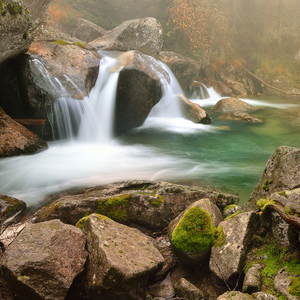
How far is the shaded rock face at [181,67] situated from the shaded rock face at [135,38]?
8.50ft

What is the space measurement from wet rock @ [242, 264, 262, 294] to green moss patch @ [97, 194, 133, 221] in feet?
6.40

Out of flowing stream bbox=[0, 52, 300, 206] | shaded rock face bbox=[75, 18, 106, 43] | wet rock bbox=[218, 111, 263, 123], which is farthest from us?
shaded rock face bbox=[75, 18, 106, 43]

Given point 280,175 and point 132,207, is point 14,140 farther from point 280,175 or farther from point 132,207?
point 280,175

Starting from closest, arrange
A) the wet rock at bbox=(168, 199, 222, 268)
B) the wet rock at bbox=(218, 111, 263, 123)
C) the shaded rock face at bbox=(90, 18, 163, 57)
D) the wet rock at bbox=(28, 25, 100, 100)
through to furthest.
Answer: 1. the wet rock at bbox=(168, 199, 222, 268)
2. the wet rock at bbox=(28, 25, 100, 100)
3. the wet rock at bbox=(218, 111, 263, 123)
4. the shaded rock face at bbox=(90, 18, 163, 57)

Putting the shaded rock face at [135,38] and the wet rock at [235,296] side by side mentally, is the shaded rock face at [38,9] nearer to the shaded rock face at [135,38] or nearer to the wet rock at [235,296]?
the shaded rock face at [135,38]

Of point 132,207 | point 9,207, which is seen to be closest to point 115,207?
point 132,207

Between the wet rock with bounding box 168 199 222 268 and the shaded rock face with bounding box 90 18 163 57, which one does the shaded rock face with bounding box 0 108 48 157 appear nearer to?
the wet rock with bounding box 168 199 222 268

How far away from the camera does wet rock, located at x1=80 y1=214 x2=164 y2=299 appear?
97.9 inches

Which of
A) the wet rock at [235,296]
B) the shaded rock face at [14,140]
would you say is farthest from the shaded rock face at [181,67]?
the wet rock at [235,296]

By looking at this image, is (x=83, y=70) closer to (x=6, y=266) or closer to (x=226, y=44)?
(x=6, y=266)

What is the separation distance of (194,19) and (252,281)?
76.4 ft

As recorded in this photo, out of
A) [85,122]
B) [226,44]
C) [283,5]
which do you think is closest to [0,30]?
[85,122]

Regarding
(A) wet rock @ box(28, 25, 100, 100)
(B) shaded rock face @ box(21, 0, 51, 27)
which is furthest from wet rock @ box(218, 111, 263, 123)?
(B) shaded rock face @ box(21, 0, 51, 27)

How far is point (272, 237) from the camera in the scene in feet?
9.43
